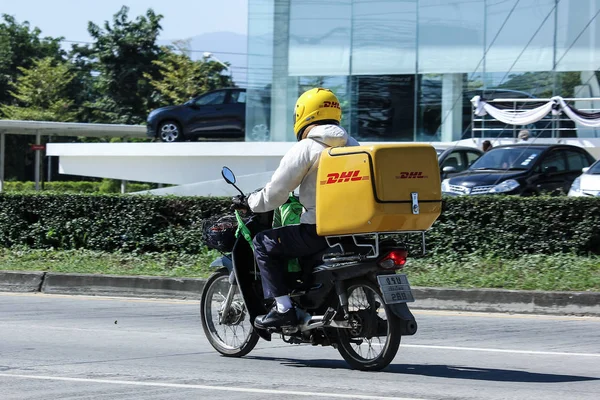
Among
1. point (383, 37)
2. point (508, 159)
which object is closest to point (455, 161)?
point (508, 159)

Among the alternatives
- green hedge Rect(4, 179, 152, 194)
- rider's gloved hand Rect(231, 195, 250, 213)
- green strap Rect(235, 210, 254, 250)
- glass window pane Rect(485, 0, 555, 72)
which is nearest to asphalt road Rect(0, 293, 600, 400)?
green strap Rect(235, 210, 254, 250)

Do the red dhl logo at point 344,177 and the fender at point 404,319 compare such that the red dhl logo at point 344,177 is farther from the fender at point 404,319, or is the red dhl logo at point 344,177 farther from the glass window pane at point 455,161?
the glass window pane at point 455,161

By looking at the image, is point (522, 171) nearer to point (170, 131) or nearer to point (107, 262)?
point (107, 262)

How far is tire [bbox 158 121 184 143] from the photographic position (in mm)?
30359

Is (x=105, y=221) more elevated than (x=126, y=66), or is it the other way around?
(x=126, y=66)

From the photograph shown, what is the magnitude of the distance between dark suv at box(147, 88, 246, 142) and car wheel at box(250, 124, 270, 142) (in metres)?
0.83

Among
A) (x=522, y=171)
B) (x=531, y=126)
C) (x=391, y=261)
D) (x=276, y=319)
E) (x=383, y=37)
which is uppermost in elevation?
(x=383, y=37)

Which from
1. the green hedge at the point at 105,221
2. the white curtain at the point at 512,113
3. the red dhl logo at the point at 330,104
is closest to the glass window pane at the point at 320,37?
the white curtain at the point at 512,113

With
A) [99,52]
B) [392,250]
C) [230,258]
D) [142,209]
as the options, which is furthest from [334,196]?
[99,52]

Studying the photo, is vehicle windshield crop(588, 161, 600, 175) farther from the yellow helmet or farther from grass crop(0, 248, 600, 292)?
the yellow helmet

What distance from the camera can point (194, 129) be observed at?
30.2 meters

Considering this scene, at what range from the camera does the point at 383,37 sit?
91.1 feet

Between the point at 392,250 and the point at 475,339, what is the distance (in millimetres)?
2756

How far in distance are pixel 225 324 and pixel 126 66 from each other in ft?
175
